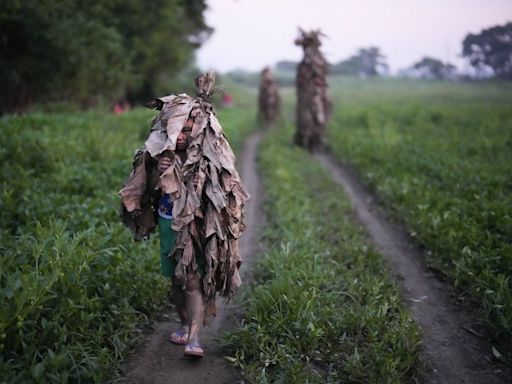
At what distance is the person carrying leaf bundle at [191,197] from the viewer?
3896 mm

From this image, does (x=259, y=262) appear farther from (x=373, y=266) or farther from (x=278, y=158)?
(x=278, y=158)

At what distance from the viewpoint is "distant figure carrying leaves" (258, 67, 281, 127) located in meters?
26.8

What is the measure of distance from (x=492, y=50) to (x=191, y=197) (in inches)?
386

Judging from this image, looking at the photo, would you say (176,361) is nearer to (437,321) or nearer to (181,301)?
(181,301)

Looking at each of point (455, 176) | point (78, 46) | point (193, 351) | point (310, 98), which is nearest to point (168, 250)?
point (193, 351)

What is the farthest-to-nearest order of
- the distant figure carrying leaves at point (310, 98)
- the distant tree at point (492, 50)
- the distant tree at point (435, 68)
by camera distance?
the distant figure carrying leaves at point (310, 98) → the distant tree at point (435, 68) → the distant tree at point (492, 50)

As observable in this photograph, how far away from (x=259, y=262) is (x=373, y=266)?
1.56m

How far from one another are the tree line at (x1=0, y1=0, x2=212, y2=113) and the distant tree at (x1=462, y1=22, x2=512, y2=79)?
1161 centimetres

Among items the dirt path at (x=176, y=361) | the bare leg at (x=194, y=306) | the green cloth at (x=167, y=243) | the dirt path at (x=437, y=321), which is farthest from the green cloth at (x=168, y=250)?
the dirt path at (x=437, y=321)

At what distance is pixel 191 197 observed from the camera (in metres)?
3.90

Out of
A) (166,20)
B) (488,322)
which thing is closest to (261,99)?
(166,20)

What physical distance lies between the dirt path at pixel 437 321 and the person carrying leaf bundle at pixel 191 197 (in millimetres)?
2170

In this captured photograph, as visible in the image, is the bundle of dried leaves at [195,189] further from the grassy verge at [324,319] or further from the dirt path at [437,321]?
the dirt path at [437,321]

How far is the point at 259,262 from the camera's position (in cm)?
613
